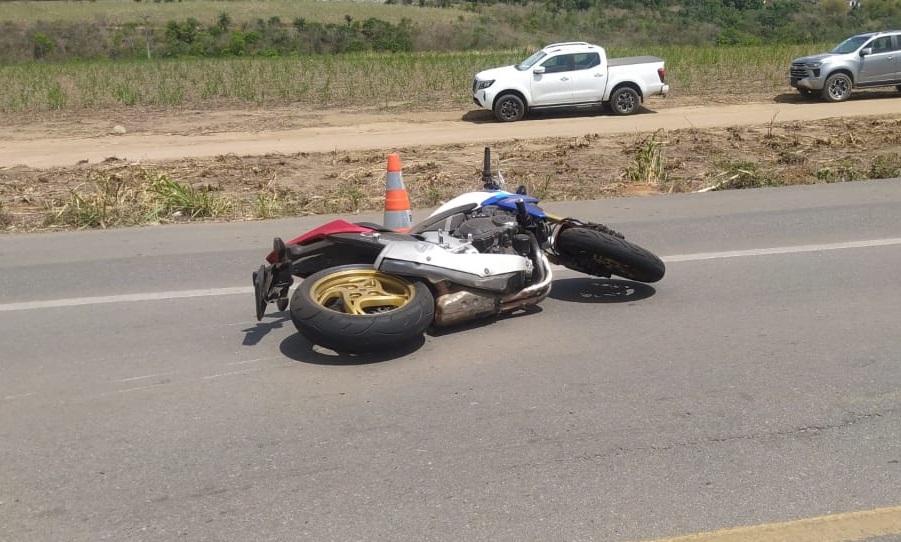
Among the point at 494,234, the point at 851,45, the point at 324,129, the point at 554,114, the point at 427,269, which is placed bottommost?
the point at 324,129

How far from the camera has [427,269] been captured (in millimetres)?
5887

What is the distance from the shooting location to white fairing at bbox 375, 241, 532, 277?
5895 mm

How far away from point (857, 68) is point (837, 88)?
0.68 meters

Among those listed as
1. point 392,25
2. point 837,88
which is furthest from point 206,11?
point 837,88

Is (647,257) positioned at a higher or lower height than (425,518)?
higher

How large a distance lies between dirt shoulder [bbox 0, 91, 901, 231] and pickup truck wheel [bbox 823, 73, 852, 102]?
0.29 meters

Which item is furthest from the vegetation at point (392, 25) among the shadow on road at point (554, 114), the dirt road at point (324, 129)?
the shadow on road at point (554, 114)

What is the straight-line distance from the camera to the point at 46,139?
2189 centimetres

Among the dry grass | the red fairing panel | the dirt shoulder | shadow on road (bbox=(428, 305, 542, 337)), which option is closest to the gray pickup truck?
the dirt shoulder

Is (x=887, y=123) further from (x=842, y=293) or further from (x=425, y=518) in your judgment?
(x=425, y=518)

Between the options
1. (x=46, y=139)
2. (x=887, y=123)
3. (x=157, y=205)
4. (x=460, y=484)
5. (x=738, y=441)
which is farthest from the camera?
(x=46, y=139)

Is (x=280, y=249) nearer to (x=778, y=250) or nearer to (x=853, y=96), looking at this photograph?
(x=778, y=250)

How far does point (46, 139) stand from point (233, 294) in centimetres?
1678

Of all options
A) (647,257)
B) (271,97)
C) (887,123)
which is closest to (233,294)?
(647,257)
